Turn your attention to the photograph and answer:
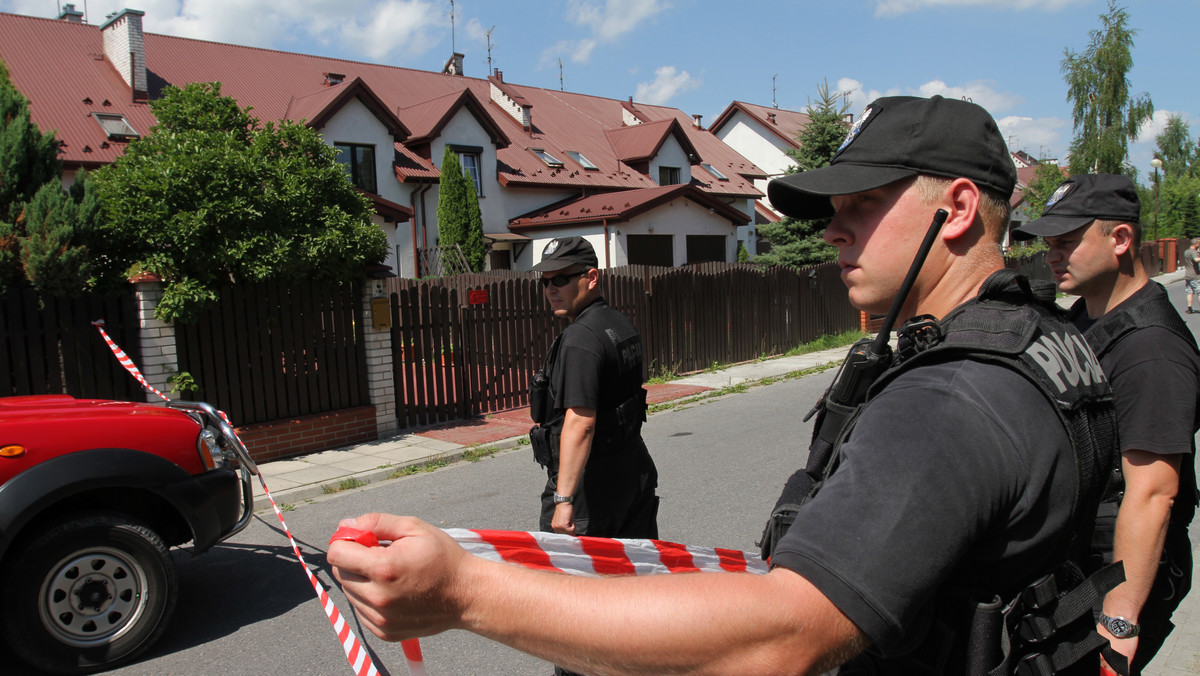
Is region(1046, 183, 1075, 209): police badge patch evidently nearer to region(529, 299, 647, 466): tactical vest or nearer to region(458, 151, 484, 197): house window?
region(529, 299, 647, 466): tactical vest

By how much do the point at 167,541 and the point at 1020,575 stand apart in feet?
14.7

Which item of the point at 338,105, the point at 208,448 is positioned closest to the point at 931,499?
the point at 208,448

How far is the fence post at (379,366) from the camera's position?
902 centimetres

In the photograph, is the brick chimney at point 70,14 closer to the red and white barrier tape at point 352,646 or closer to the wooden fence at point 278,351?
the wooden fence at point 278,351

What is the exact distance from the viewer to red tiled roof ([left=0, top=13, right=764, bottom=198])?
18641 millimetres

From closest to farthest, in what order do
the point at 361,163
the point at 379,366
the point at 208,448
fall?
1. the point at 208,448
2. the point at 379,366
3. the point at 361,163

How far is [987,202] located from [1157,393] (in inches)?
43.7

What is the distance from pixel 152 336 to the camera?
23.9 feet

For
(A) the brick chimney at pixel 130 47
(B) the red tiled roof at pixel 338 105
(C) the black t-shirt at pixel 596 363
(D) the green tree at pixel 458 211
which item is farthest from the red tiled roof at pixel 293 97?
(C) the black t-shirt at pixel 596 363

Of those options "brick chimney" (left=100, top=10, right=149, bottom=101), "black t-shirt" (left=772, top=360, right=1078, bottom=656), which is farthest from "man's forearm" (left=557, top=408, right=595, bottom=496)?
"brick chimney" (left=100, top=10, right=149, bottom=101)

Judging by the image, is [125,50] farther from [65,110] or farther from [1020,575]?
[1020,575]

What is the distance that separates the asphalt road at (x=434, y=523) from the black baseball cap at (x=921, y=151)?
125 inches

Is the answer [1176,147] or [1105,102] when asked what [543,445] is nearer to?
[1105,102]

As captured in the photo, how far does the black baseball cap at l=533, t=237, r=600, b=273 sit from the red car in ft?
7.02
